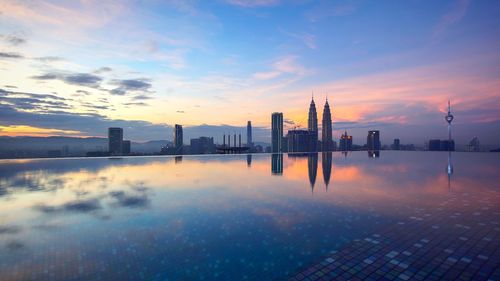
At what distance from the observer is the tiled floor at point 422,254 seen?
8500mm

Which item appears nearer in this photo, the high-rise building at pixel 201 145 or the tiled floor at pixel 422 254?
the tiled floor at pixel 422 254

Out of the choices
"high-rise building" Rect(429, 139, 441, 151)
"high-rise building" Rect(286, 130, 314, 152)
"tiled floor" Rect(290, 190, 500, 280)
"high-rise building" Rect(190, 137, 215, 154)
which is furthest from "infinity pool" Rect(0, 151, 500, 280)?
"high-rise building" Rect(429, 139, 441, 151)

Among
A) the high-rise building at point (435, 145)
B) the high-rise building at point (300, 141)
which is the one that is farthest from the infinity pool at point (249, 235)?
the high-rise building at point (435, 145)

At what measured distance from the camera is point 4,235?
41.3 ft

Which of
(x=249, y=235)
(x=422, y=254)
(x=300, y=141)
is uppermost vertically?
(x=300, y=141)

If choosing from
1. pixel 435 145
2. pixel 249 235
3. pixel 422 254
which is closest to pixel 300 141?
pixel 435 145

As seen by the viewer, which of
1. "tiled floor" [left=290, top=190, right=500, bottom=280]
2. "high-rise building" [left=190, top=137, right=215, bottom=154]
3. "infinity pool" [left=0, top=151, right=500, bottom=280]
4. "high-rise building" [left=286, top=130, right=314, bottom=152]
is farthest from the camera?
"high-rise building" [left=286, top=130, right=314, bottom=152]

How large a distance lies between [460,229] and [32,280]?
19558mm

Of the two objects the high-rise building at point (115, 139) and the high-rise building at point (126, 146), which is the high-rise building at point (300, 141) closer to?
the high-rise building at point (126, 146)

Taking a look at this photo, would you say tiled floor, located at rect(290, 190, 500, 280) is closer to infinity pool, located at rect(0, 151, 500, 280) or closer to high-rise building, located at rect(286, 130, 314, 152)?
infinity pool, located at rect(0, 151, 500, 280)

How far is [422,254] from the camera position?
32.4 feet

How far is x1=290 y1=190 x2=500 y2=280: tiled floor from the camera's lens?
850cm

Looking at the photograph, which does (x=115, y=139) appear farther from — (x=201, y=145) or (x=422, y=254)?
(x=422, y=254)

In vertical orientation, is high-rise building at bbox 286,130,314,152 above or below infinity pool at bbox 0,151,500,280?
above
